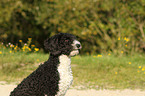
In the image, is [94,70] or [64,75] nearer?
[64,75]

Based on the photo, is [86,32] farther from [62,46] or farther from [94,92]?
[62,46]

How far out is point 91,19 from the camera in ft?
48.2

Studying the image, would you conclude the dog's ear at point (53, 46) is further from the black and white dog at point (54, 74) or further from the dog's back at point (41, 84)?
the dog's back at point (41, 84)

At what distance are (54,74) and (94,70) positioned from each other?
206 inches

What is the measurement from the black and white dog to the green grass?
11.2 ft

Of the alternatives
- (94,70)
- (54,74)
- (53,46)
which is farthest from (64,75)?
(94,70)

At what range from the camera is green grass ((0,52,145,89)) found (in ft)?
25.3

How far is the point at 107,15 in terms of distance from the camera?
15000mm

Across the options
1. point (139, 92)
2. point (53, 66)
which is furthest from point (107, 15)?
point (53, 66)

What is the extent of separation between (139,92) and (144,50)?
786cm

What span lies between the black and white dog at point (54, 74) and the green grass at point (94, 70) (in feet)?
11.2

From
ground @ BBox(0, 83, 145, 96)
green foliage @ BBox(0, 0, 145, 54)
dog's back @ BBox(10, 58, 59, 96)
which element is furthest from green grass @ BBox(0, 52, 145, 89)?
dog's back @ BBox(10, 58, 59, 96)

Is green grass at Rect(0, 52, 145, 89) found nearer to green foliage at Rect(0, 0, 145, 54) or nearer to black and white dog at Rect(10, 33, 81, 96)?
green foliage at Rect(0, 0, 145, 54)

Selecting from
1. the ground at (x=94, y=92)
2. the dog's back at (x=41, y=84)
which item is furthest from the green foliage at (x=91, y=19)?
the dog's back at (x=41, y=84)
